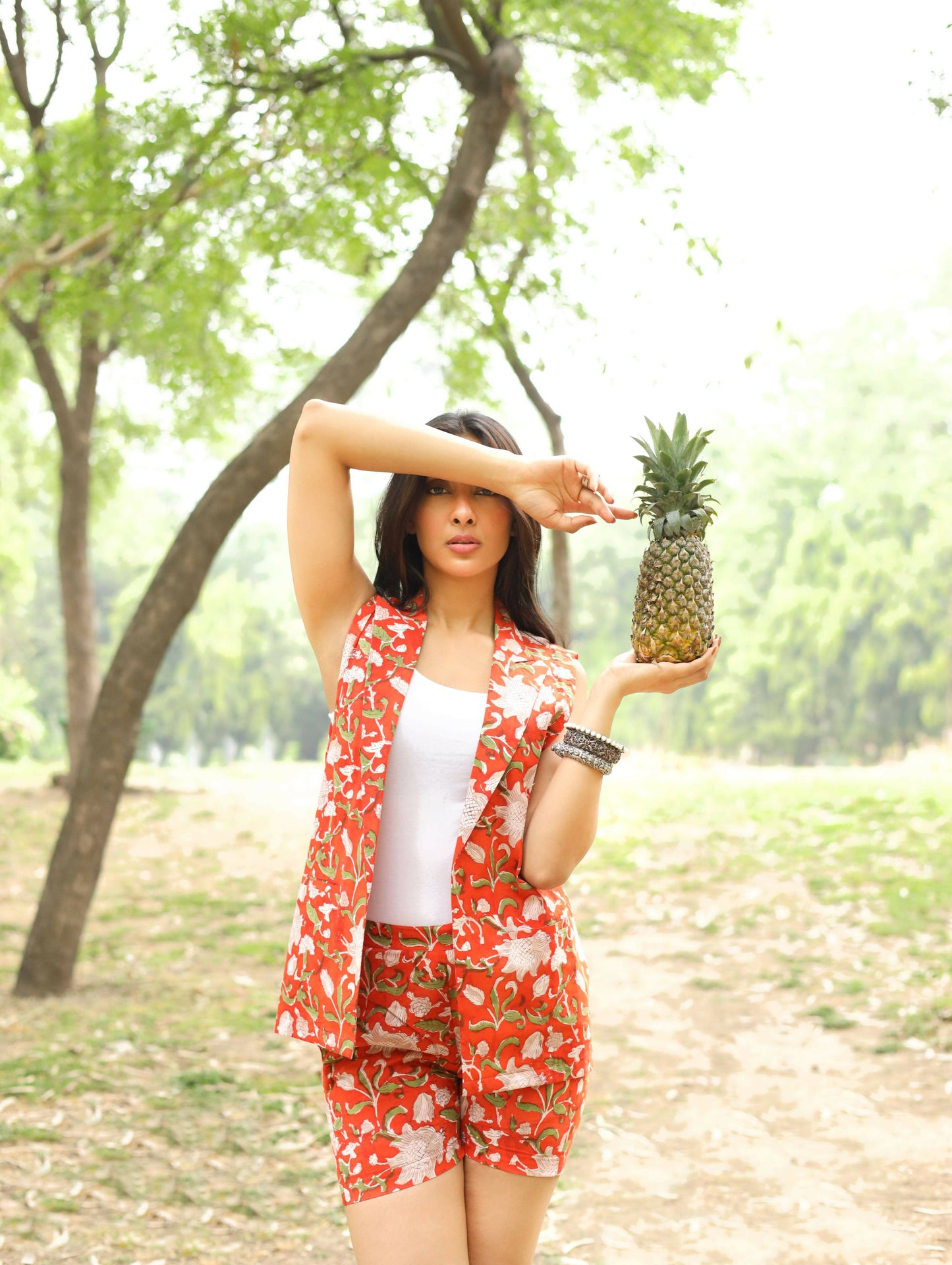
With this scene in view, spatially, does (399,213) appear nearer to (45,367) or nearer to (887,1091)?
(45,367)

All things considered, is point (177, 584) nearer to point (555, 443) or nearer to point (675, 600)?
point (675, 600)

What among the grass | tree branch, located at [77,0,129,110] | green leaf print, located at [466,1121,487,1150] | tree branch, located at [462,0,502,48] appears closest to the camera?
green leaf print, located at [466,1121,487,1150]

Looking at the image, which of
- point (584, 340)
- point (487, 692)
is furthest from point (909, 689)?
point (487, 692)

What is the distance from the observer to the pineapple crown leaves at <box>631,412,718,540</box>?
227cm

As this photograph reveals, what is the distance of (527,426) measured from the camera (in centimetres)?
2370

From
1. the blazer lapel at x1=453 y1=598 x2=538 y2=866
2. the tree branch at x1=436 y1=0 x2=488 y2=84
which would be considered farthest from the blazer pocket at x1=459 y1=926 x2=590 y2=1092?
the tree branch at x1=436 y1=0 x2=488 y2=84

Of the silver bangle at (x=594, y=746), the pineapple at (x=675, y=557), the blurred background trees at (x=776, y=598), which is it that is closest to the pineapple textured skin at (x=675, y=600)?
the pineapple at (x=675, y=557)

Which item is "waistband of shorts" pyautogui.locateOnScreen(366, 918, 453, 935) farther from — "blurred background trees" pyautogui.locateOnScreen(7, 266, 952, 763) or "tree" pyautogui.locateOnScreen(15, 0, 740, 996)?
"blurred background trees" pyautogui.locateOnScreen(7, 266, 952, 763)

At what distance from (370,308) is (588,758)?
196 inches

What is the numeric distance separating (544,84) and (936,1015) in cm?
726

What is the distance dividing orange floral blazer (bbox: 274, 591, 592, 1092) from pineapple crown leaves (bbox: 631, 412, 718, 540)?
0.41 metres

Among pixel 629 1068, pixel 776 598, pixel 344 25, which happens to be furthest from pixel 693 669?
pixel 776 598

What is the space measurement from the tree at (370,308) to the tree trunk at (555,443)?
2.42 meters

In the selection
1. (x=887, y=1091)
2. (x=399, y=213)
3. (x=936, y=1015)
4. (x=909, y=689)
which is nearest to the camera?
(x=887, y=1091)
